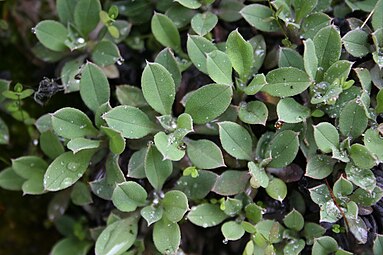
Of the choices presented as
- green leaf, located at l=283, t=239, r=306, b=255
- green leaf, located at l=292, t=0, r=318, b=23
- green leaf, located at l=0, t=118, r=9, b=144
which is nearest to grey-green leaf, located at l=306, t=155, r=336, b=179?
green leaf, located at l=283, t=239, r=306, b=255

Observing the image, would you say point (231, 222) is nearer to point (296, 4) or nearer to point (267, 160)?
point (267, 160)

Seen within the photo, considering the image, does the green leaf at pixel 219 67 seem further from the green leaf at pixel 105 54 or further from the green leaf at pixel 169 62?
the green leaf at pixel 105 54

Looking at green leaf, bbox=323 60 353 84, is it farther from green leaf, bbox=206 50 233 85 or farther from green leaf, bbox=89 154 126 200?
green leaf, bbox=89 154 126 200

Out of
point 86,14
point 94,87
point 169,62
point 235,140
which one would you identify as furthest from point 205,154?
point 86,14

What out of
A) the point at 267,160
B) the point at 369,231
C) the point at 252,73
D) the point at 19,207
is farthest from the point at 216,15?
the point at 19,207

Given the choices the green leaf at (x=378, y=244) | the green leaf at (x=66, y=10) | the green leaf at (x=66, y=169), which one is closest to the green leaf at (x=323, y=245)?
the green leaf at (x=378, y=244)

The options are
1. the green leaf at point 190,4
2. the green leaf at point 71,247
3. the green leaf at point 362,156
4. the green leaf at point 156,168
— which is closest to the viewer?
the green leaf at point 362,156
